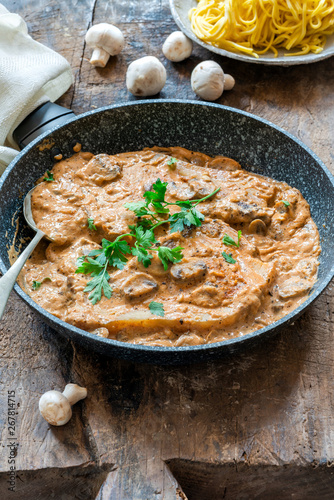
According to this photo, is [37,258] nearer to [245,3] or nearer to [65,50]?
[65,50]

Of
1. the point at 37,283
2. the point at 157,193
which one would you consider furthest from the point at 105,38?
the point at 37,283

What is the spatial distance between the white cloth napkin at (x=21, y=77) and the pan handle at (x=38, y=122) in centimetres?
3

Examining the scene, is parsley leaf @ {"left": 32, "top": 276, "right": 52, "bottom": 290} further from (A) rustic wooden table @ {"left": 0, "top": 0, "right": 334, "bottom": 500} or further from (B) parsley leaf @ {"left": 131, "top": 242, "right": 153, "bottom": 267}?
(B) parsley leaf @ {"left": 131, "top": 242, "right": 153, "bottom": 267}

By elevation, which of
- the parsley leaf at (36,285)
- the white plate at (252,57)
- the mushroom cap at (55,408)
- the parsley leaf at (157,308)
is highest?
the white plate at (252,57)

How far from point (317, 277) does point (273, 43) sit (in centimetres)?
203

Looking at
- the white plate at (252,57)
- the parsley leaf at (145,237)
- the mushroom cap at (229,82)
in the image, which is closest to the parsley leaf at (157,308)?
the parsley leaf at (145,237)

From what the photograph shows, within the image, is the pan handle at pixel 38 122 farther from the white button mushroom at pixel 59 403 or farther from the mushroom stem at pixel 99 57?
the white button mushroom at pixel 59 403

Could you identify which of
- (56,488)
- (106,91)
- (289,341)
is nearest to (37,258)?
(56,488)

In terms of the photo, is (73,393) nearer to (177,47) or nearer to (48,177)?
(48,177)

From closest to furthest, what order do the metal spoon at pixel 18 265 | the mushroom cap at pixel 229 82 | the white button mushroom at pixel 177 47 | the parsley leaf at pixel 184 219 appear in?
the metal spoon at pixel 18 265 < the parsley leaf at pixel 184 219 < the mushroom cap at pixel 229 82 < the white button mushroom at pixel 177 47

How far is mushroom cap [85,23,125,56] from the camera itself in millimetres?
3506

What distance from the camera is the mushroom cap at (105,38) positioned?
351 cm

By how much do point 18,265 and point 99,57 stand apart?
6.46 ft

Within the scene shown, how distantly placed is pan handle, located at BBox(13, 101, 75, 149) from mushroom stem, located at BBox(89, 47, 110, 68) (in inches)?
25.5
